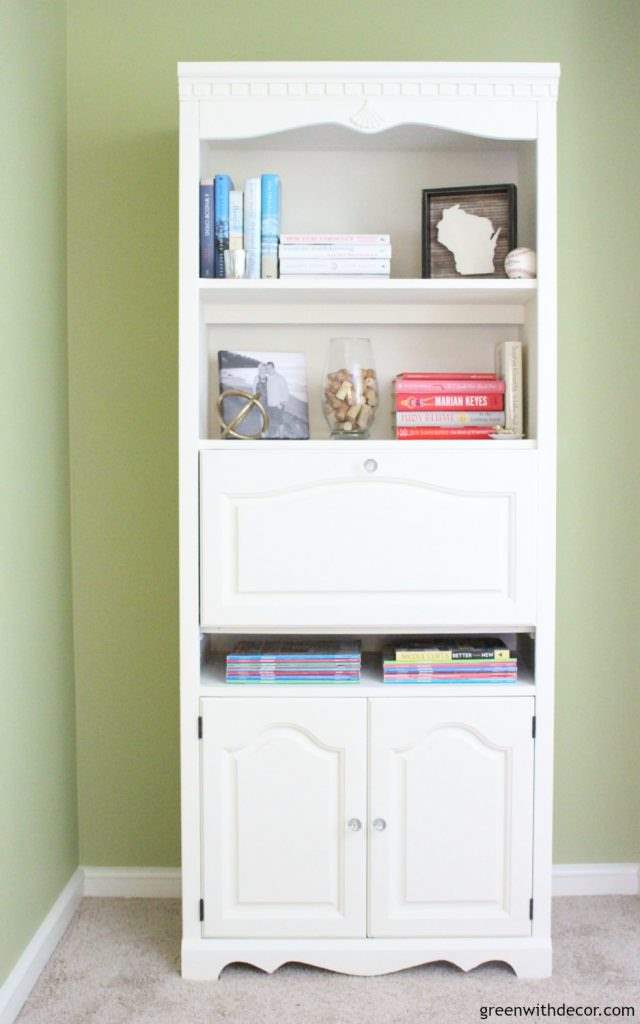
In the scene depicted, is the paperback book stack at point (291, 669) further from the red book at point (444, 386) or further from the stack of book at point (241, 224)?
the stack of book at point (241, 224)

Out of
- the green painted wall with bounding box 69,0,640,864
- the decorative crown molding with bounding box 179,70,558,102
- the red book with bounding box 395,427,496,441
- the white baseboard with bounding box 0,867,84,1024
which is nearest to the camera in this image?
the white baseboard with bounding box 0,867,84,1024

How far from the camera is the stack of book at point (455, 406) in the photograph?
2.18 m

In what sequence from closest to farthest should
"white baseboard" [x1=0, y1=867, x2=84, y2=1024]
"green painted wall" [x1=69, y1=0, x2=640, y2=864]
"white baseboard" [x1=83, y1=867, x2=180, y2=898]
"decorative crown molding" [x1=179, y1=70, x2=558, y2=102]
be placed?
"white baseboard" [x1=0, y1=867, x2=84, y2=1024], "decorative crown molding" [x1=179, y1=70, x2=558, y2=102], "green painted wall" [x1=69, y1=0, x2=640, y2=864], "white baseboard" [x1=83, y1=867, x2=180, y2=898]

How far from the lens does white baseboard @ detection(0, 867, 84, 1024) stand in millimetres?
1952

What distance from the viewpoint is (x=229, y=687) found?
2.13 metres

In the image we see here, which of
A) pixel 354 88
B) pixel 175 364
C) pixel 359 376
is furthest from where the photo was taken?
pixel 175 364

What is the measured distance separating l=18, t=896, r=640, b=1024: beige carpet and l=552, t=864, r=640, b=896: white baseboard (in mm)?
217

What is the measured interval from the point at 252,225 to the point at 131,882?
1.78 metres

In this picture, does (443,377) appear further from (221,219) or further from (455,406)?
(221,219)

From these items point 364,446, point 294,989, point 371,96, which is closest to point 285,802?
point 294,989

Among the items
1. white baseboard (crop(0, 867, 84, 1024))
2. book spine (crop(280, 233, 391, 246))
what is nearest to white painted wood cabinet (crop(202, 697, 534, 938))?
white baseboard (crop(0, 867, 84, 1024))

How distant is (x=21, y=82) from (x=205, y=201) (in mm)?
494

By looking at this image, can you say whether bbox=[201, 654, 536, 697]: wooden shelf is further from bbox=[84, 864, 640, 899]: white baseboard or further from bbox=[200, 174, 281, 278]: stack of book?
bbox=[200, 174, 281, 278]: stack of book

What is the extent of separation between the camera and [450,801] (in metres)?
2.12
